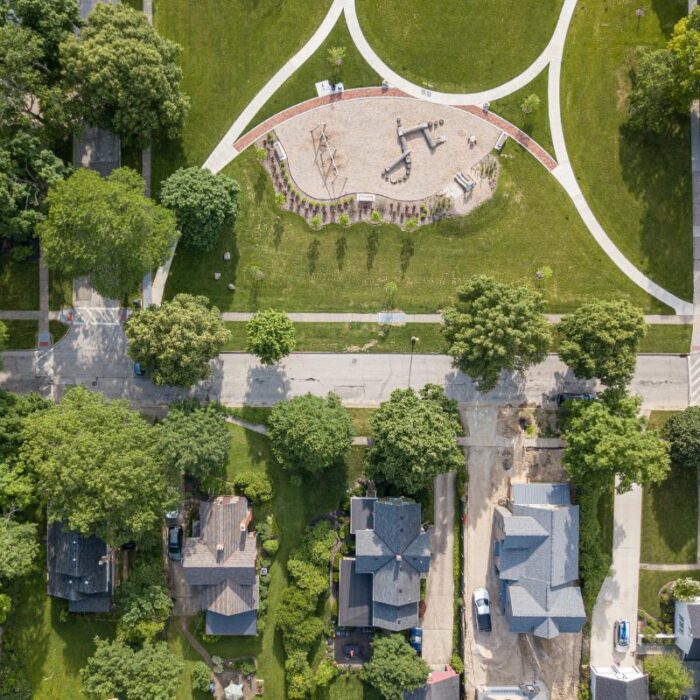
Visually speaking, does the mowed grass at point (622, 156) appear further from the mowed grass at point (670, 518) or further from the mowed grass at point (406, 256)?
the mowed grass at point (670, 518)

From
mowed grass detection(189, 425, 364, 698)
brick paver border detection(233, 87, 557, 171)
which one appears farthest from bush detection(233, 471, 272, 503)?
brick paver border detection(233, 87, 557, 171)

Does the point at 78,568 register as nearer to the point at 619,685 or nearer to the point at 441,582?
the point at 441,582

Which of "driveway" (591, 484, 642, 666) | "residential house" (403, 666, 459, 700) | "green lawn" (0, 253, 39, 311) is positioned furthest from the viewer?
"driveway" (591, 484, 642, 666)

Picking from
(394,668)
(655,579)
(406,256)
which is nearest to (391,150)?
(406,256)

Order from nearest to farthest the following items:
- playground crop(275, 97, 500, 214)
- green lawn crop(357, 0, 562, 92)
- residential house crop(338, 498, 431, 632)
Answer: residential house crop(338, 498, 431, 632)
playground crop(275, 97, 500, 214)
green lawn crop(357, 0, 562, 92)

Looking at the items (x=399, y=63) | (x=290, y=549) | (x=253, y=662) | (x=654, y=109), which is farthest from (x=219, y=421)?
(x=654, y=109)

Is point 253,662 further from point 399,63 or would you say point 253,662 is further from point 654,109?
point 654,109

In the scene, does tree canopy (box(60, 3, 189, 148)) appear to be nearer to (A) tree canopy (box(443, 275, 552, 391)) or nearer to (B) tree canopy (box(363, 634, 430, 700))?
(A) tree canopy (box(443, 275, 552, 391))
